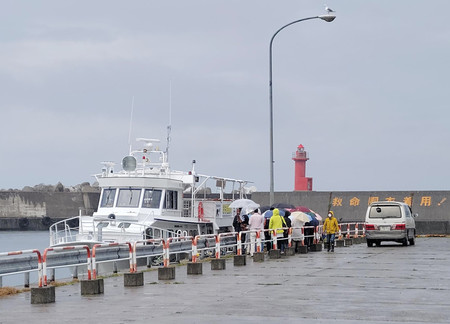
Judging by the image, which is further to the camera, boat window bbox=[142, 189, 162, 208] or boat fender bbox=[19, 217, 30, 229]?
boat fender bbox=[19, 217, 30, 229]

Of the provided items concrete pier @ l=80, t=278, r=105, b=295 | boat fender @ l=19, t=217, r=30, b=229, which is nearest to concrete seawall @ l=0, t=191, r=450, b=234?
concrete pier @ l=80, t=278, r=105, b=295

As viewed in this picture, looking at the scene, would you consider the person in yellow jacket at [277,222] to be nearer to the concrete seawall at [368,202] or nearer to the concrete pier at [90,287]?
Result: the concrete pier at [90,287]

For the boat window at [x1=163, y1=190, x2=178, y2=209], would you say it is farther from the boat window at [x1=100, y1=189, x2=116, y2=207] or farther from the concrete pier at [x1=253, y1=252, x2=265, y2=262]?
the concrete pier at [x1=253, y1=252, x2=265, y2=262]

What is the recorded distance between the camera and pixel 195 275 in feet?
78.3

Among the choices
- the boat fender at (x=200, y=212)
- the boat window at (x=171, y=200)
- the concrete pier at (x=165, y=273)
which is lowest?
the concrete pier at (x=165, y=273)

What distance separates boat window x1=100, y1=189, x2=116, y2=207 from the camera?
3612 centimetres

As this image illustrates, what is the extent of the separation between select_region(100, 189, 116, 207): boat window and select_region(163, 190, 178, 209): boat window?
214 cm

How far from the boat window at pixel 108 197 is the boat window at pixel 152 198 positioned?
4.46ft

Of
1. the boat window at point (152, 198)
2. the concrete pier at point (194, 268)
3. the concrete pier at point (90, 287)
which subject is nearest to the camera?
the concrete pier at point (90, 287)

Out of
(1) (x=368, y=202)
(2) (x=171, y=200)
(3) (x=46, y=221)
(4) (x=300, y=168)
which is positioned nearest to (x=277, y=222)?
(2) (x=171, y=200)

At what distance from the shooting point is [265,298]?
17.5 meters

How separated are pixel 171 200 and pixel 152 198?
1.26 metres

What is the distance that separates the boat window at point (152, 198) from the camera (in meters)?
35.8

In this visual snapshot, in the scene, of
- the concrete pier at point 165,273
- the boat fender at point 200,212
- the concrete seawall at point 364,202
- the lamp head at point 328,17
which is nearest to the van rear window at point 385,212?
the boat fender at point 200,212
